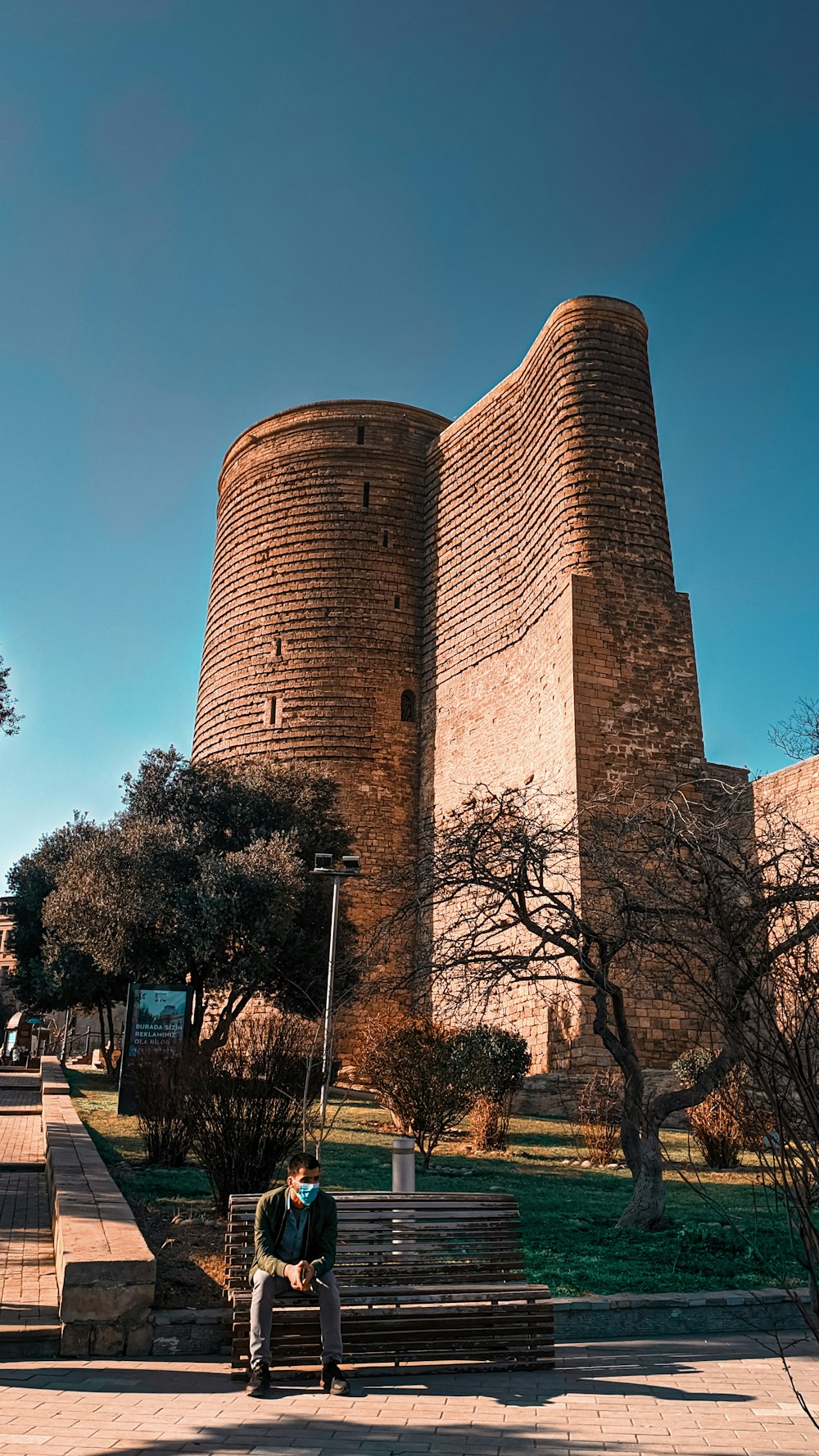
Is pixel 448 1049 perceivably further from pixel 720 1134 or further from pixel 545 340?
pixel 545 340

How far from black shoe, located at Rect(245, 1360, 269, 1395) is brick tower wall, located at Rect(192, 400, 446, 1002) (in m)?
18.5

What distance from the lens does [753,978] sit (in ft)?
9.80

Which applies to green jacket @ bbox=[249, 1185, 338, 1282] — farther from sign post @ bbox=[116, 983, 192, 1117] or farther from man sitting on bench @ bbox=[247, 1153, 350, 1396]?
sign post @ bbox=[116, 983, 192, 1117]

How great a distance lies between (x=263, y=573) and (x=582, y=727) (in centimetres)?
1192

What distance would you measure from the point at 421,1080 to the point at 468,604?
13970 mm

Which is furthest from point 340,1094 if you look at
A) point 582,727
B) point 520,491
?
point 520,491

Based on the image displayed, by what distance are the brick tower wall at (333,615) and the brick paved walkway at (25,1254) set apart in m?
12.6

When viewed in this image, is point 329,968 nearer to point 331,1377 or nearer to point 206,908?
point 206,908

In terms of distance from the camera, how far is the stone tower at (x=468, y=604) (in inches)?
704

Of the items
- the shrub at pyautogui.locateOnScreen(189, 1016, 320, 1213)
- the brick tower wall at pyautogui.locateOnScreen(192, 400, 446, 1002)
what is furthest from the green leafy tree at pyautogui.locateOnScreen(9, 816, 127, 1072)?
the shrub at pyautogui.locateOnScreen(189, 1016, 320, 1213)

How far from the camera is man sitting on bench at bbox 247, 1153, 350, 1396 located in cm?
414

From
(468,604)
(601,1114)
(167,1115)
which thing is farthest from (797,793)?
(167,1115)

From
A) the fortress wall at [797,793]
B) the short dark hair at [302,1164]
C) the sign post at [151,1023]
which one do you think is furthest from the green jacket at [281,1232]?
the fortress wall at [797,793]

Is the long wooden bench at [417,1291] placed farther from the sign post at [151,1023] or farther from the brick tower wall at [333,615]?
the brick tower wall at [333,615]
